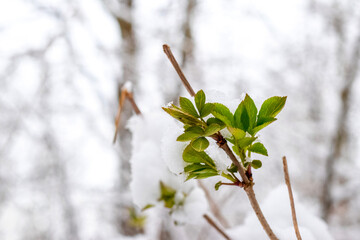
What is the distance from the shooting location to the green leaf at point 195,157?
0.21 meters

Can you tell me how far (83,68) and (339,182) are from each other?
227 centimetres

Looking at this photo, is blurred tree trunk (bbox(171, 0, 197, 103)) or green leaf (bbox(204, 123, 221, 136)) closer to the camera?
green leaf (bbox(204, 123, 221, 136))

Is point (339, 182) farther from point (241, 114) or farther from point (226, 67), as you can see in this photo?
point (241, 114)

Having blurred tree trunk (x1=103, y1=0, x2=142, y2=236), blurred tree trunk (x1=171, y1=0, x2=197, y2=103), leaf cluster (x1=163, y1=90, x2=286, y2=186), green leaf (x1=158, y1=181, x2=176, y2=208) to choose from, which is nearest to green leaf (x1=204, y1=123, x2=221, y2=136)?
leaf cluster (x1=163, y1=90, x2=286, y2=186)

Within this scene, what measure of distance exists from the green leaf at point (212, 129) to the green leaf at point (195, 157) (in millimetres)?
30

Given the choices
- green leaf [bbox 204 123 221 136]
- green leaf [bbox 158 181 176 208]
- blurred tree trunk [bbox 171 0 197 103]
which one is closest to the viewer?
green leaf [bbox 204 123 221 136]

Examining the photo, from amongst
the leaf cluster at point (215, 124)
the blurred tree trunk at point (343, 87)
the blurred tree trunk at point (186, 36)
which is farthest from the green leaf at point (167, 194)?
the blurred tree trunk at point (186, 36)

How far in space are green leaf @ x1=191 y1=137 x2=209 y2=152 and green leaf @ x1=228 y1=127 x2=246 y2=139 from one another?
0.06 ft

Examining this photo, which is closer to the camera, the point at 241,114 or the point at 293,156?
the point at 241,114

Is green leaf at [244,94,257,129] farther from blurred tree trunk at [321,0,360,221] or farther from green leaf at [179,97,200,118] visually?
blurred tree trunk at [321,0,360,221]

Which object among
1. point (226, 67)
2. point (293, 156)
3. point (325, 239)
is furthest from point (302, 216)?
point (293, 156)

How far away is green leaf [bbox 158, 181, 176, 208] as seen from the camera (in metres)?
0.35

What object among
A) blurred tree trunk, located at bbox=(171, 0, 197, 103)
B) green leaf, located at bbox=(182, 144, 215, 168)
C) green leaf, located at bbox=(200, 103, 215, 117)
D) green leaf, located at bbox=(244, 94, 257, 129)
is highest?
blurred tree trunk, located at bbox=(171, 0, 197, 103)

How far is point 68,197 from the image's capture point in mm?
1993
